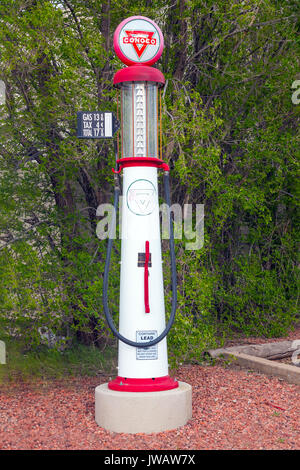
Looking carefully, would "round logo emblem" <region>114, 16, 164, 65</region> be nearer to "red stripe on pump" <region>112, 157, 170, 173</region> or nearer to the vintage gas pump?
the vintage gas pump

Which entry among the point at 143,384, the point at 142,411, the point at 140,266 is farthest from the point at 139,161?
the point at 142,411

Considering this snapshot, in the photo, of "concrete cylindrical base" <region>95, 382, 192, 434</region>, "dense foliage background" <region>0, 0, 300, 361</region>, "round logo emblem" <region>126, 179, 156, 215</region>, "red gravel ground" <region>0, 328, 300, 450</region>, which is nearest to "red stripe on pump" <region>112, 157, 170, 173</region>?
"round logo emblem" <region>126, 179, 156, 215</region>

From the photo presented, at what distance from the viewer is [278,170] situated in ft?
30.2

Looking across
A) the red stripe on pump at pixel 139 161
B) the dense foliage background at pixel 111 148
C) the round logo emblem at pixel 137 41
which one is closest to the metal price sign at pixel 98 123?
the red stripe on pump at pixel 139 161

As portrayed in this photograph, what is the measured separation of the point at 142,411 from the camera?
507 centimetres

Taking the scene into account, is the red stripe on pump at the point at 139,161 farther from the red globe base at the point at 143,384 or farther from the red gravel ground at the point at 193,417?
the red gravel ground at the point at 193,417

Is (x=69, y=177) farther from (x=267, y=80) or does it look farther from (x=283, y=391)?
(x=283, y=391)

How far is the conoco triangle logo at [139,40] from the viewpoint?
5.38 m

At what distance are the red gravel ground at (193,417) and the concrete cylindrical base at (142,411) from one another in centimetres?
7

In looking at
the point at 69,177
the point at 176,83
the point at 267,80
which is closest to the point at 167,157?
the point at 176,83

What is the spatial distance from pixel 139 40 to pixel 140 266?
6.38ft

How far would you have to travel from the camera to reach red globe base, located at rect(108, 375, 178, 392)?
5.21m

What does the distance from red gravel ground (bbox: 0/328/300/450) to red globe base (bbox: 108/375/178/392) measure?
14.2 inches

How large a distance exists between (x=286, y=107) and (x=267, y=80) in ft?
1.99
